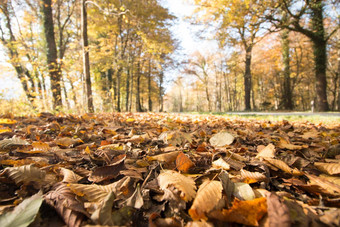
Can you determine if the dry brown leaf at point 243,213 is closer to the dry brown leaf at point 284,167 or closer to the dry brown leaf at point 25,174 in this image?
the dry brown leaf at point 284,167

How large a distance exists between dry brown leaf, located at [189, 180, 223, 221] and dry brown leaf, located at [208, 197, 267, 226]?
27 millimetres

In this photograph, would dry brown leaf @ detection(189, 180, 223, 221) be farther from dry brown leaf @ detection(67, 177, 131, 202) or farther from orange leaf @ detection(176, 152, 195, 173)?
dry brown leaf @ detection(67, 177, 131, 202)

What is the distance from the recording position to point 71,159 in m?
1.10

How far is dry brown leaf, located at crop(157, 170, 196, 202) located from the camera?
2.26ft

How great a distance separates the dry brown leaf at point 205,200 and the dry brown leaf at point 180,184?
0.12 ft

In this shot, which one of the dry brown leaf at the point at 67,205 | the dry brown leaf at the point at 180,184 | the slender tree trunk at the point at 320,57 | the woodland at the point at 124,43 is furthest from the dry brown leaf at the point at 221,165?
the slender tree trunk at the point at 320,57

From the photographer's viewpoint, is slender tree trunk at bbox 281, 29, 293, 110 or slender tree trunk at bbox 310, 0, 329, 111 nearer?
slender tree trunk at bbox 310, 0, 329, 111

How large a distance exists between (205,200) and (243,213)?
128mm

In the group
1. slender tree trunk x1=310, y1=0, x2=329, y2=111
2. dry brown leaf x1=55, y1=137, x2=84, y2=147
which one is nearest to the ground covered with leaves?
dry brown leaf x1=55, y1=137, x2=84, y2=147

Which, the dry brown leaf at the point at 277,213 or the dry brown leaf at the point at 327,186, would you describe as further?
the dry brown leaf at the point at 327,186

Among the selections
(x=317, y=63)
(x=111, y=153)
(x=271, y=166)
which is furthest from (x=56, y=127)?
(x=317, y=63)

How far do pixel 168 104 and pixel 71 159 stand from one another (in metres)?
60.1

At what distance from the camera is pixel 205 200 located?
639 millimetres

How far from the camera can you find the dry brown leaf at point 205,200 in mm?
582
